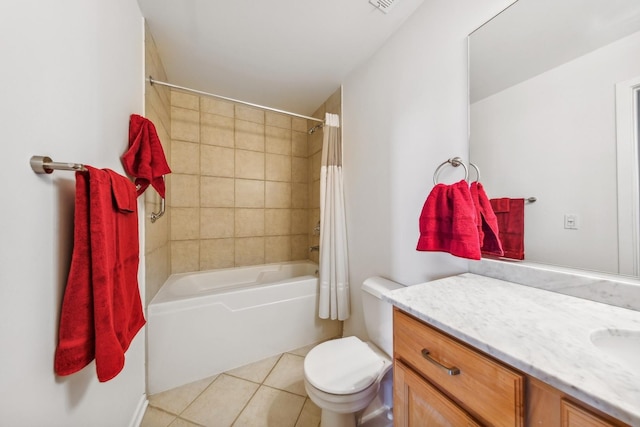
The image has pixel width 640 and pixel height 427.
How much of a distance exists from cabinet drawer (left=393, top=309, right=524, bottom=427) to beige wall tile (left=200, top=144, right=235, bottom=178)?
7.07 feet

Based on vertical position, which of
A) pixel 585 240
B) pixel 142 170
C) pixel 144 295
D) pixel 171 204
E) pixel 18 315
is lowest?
pixel 144 295

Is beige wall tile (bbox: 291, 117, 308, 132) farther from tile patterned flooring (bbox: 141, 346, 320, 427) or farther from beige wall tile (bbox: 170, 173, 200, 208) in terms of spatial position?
tile patterned flooring (bbox: 141, 346, 320, 427)

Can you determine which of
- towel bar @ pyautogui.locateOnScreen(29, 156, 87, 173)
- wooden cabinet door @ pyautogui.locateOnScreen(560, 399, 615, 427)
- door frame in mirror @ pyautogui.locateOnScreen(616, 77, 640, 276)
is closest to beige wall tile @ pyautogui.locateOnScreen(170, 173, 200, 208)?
towel bar @ pyautogui.locateOnScreen(29, 156, 87, 173)

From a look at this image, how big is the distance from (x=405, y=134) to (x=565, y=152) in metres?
0.70

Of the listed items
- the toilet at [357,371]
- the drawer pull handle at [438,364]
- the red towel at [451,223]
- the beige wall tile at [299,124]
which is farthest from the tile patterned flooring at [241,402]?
the beige wall tile at [299,124]

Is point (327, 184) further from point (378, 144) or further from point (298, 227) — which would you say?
point (298, 227)

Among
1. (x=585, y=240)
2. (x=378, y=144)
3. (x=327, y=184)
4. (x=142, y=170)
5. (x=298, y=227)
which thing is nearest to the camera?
(x=585, y=240)

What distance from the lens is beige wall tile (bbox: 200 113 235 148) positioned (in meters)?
2.16

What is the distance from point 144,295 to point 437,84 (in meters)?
2.05

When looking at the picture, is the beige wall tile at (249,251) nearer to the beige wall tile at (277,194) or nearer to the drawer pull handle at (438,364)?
the beige wall tile at (277,194)

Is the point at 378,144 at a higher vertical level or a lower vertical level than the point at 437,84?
lower

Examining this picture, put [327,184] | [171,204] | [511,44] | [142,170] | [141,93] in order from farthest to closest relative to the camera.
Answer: [171,204], [327,184], [141,93], [142,170], [511,44]

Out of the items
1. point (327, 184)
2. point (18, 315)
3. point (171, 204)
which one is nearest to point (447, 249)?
point (327, 184)

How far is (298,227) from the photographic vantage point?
2662mm
